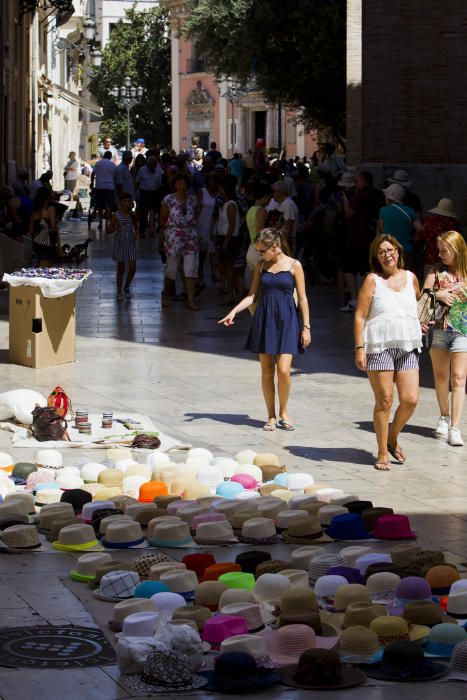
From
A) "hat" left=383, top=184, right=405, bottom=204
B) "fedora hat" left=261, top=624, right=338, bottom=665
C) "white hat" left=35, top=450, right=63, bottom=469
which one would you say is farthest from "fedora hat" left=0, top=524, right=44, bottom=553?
"hat" left=383, top=184, right=405, bottom=204

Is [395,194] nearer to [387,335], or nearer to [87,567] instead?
[387,335]

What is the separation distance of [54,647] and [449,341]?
235 inches

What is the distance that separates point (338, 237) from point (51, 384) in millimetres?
6789

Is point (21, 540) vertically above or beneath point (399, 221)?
beneath

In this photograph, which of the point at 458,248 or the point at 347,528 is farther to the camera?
the point at 458,248

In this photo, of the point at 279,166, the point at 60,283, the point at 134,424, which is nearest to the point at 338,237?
the point at 60,283

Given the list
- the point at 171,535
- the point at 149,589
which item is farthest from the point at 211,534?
the point at 149,589

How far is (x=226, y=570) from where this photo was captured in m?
7.58

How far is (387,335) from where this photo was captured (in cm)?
1084

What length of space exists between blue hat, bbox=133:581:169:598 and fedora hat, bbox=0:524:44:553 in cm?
124

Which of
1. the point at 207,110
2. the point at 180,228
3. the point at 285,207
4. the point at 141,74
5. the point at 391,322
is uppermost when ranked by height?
the point at 141,74

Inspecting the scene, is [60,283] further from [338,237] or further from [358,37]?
[358,37]

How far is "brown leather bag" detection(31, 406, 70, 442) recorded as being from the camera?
11430mm

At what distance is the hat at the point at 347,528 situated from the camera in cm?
870
